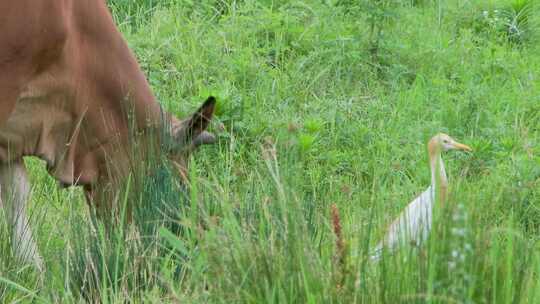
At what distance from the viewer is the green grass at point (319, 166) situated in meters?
3.30

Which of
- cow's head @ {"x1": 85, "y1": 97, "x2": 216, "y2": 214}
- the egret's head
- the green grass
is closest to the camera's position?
the green grass

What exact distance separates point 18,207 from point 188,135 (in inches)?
31.8

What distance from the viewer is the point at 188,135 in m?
Result: 5.26

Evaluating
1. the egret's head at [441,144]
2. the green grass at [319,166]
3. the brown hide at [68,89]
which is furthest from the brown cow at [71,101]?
the egret's head at [441,144]

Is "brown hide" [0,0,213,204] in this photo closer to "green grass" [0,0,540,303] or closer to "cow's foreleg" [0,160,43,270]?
"cow's foreleg" [0,160,43,270]

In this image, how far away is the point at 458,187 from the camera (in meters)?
3.51

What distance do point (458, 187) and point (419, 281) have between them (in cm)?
40

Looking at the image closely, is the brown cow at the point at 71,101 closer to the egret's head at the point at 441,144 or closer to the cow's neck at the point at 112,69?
the cow's neck at the point at 112,69

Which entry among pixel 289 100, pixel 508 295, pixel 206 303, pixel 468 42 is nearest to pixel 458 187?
pixel 508 295

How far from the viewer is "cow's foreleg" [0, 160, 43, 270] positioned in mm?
4332

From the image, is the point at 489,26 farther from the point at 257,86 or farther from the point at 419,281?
the point at 419,281

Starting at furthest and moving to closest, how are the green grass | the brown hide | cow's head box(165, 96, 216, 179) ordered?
cow's head box(165, 96, 216, 179) < the brown hide < the green grass

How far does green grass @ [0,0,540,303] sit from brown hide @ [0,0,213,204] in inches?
10.1

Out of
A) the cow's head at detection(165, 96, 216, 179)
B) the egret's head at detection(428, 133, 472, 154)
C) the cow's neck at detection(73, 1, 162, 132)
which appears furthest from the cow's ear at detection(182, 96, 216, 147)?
the egret's head at detection(428, 133, 472, 154)
